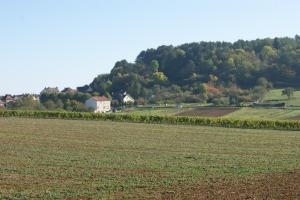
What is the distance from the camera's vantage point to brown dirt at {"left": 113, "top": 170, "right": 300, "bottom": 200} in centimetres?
1758

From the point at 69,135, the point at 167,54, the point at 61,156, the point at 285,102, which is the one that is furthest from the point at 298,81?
the point at 61,156

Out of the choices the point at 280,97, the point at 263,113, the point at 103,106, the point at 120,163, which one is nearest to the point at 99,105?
the point at 103,106

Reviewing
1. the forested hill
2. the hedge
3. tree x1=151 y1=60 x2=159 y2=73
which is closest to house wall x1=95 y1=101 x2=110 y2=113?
the forested hill

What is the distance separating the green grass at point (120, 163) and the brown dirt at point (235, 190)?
0.57 m

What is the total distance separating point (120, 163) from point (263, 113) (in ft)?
190

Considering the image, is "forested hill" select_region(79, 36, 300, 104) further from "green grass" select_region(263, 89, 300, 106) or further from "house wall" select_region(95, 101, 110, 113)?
"house wall" select_region(95, 101, 110, 113)

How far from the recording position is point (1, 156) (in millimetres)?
27516

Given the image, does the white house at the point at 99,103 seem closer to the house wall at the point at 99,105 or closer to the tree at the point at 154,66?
the house wall at the point at 99,105

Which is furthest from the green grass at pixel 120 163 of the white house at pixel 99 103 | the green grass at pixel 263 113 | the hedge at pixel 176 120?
the white house at pixel 99 103

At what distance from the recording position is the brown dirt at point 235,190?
17.6 meters

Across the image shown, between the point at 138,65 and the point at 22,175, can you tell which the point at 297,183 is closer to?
the point at 22,175

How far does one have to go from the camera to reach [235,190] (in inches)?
738

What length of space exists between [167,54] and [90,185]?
16685 centimetres

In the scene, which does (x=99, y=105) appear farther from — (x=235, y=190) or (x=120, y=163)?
(x=235, y=190)
